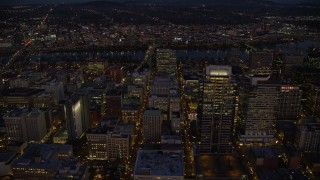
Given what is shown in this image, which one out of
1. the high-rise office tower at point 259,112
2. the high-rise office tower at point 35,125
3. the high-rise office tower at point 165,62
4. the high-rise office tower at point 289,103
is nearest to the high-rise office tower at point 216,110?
the high-rise office tower at point 259,112

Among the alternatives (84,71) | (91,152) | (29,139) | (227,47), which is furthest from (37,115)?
(227,47)

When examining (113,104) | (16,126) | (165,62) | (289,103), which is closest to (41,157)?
(16,126)

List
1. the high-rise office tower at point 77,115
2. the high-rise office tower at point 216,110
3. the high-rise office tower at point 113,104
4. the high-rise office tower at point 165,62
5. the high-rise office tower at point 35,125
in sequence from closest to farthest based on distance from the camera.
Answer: the high-rise office tower at point 216,110 < the high-rise office tower at point 77,115 < the high-rise office tower at point 35,125 < the high-rise office tower at point 113,104 < the high-rise office tower at point 165,62

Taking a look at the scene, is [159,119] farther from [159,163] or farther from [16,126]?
[16,126]

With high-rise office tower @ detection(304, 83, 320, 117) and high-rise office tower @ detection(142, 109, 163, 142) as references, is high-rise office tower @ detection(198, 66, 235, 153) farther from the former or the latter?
high-rise office tower @ detection(304, 83, 320, 117)

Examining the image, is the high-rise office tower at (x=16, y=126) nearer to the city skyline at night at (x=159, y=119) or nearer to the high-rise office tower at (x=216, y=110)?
the city skyline at night at (x=159, y=119)

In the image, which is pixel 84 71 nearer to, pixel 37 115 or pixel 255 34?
pixel 37 115
